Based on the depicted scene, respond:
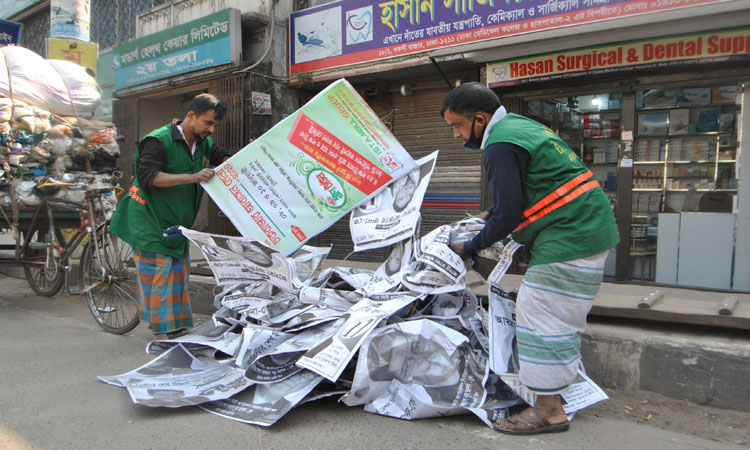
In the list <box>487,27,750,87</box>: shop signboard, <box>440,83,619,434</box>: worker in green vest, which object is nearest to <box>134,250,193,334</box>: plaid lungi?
<box>440,83,619,434</box>: worker in green vest

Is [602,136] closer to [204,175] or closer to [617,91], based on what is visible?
[617,91]

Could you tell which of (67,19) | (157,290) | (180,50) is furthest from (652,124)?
(67,19)

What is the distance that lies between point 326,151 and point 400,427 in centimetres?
157

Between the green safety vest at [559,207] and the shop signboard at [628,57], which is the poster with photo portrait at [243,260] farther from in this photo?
the shop signboard at [628,57]

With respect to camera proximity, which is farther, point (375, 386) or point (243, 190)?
point (243, 190)

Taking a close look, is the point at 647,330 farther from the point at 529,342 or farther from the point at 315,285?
the point at 315,285

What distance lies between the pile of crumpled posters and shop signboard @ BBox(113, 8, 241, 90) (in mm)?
5265

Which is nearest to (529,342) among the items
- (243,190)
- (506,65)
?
(243,190)

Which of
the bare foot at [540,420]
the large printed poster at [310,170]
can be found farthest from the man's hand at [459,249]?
the bare foot at [540,420]

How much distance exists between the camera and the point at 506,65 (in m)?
5.62

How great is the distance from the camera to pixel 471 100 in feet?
7.73

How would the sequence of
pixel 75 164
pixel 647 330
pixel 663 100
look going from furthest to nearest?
pixel 663 100 < pixel 75 164 < pixel 647 330

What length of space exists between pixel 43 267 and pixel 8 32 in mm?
7669

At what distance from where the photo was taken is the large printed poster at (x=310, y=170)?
9.83 ft
